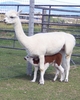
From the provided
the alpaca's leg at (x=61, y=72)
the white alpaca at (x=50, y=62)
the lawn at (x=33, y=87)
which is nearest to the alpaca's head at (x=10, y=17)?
the white alpaca at (x=50, y=62)

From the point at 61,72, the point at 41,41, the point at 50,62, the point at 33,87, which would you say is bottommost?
the point at 33,87

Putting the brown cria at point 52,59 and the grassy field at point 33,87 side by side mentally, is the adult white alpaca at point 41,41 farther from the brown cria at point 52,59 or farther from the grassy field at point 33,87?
the grassy field at point 33,87

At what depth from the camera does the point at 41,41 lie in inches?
251

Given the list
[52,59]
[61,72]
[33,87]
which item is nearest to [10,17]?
[52,59]

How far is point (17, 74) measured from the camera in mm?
7504

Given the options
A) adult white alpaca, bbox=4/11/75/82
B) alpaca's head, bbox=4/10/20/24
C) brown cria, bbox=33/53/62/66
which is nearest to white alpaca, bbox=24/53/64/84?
brown cria, bbox=33/53/62/66

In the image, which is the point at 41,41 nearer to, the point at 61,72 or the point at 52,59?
the point at 52,59

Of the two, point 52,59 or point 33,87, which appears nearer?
point 33,87

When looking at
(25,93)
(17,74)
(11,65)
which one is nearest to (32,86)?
(25,93)

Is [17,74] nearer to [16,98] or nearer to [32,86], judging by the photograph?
[32,86]

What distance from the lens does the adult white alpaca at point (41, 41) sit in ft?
20.4

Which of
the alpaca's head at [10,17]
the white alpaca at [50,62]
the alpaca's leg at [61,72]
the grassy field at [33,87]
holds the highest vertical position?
the alpaca's head at [10,17]

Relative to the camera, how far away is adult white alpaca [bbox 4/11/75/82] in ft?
20.4

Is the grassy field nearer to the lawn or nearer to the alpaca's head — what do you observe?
the lawn
